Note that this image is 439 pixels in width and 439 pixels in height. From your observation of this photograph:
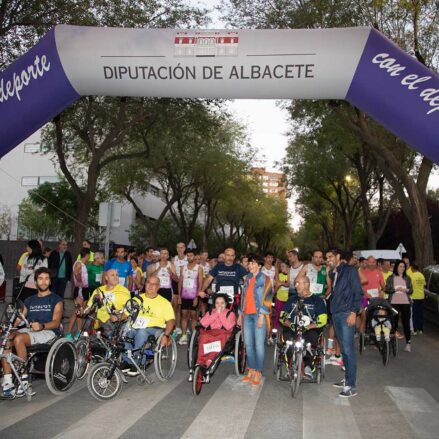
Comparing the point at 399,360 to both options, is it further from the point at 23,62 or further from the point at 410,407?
the point at 23,62

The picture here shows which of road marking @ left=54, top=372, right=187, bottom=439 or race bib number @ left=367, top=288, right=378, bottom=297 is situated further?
race bib number @ left=367, top=288, right=378, bottom=297

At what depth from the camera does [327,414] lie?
6746 millimetres

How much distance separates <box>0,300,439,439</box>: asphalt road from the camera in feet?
19.3

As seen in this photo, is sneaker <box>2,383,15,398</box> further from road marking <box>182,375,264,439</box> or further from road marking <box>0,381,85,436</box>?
road marking <box>182,375,264,439</box>

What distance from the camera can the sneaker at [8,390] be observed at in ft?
22.3

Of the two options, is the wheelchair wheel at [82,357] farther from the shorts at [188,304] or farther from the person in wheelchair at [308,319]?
the shorts at [188,304]

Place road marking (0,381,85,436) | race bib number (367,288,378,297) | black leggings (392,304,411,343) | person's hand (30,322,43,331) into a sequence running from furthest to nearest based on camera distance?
race bib number (367,288,378,297)
black leggings (392,304,411,343)
person's hand (30,322,43,331)
road marking (0,381,85,436)

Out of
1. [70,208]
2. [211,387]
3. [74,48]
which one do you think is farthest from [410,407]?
[70,208]

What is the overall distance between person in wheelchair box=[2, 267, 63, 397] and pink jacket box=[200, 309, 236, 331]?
2.10m

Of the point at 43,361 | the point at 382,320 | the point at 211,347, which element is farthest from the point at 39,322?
the point at 382,320

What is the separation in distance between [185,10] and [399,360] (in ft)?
49.8

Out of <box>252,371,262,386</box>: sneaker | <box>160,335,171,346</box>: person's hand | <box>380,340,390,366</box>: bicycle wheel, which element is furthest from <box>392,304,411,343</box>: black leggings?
<box>160,335,171,346</box>: person's hand

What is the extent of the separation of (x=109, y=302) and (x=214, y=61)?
379 centimetres

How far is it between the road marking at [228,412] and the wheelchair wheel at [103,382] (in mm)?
1169
